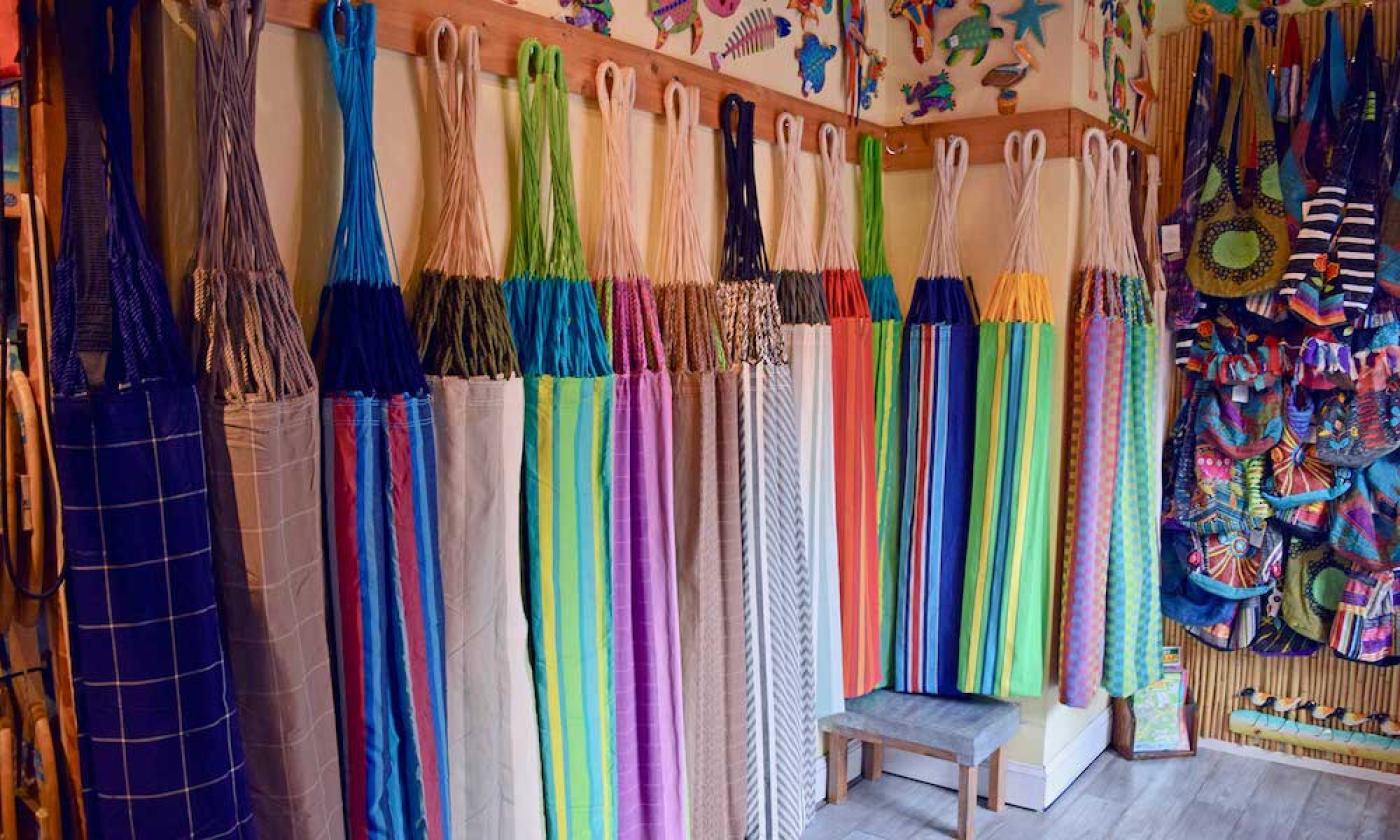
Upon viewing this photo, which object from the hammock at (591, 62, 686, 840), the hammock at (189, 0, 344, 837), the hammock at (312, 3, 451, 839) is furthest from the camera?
the hammock at (591, 62, 686, 840)

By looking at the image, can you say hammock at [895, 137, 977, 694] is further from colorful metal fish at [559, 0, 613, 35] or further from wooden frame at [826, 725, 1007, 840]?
colorful metal fish at [559, 0, 613, 35]

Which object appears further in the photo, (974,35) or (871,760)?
(871,760)

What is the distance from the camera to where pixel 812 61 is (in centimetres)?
271

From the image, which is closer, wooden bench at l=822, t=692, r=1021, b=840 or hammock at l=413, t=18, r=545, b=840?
hammock at l=413, t=18, r=545, b=840

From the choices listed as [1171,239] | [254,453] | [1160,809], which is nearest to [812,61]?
[1171,239]

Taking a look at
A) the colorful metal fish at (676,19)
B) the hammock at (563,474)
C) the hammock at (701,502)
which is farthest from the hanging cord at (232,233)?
the colorful metal fish at (676,19)

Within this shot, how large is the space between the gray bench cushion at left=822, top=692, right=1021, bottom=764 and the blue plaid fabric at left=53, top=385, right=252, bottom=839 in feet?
6.08

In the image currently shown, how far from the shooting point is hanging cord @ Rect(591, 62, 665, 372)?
2.00 m

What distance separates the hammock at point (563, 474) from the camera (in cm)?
183

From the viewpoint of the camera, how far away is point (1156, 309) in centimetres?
315

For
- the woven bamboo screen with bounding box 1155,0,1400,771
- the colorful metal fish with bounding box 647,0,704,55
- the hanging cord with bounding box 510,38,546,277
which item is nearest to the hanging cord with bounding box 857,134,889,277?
the colorful metal fish with bounding box 647,0,704,55

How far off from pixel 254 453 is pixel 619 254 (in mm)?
883

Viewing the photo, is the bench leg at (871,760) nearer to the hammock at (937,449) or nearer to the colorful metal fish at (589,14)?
the hammock at (937,449)

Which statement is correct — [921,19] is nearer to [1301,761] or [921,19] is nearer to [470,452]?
[470,452]
